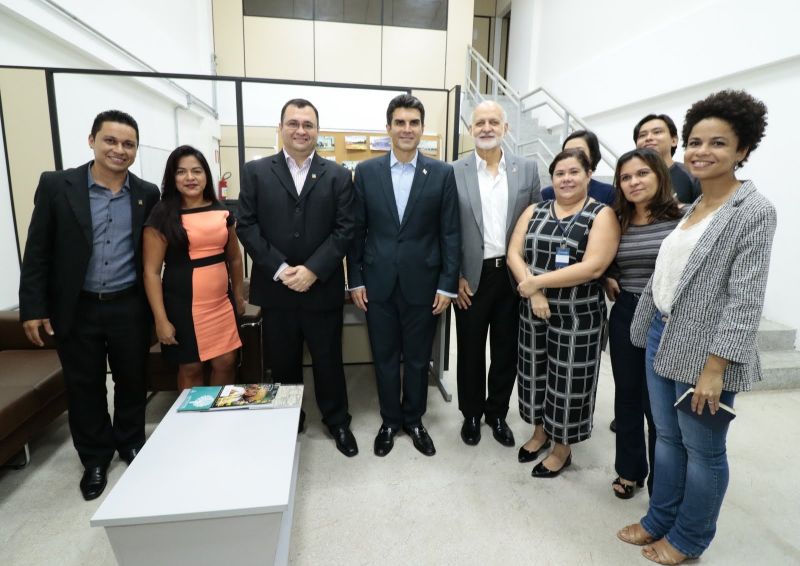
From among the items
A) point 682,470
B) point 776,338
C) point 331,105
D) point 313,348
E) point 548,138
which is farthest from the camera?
point 548,138

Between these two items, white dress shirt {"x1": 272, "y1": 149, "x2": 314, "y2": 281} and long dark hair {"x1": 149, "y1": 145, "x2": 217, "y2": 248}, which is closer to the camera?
long dark hair {"x1": 149, "y1": 145, "x2": 217, "y2": 248}

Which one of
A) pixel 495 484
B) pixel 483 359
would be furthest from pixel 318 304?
pixel 495 484

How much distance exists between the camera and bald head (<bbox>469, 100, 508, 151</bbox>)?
2072 millimetres

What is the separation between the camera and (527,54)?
761cm

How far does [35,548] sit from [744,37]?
5564mm

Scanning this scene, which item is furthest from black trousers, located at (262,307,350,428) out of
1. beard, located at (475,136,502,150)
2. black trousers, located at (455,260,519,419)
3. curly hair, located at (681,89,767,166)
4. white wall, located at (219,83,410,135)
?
white wall, located at (219,83,410,135)

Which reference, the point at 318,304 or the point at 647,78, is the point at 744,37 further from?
the point at 318,304

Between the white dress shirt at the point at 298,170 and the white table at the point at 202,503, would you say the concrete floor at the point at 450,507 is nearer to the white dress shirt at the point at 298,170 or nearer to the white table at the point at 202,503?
the white table at the point at 202,503

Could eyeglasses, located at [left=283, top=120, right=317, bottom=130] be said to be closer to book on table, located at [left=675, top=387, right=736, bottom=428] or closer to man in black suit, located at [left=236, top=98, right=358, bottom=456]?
man in black suit, located at [left=236, top=98, right=358, bottom=456]

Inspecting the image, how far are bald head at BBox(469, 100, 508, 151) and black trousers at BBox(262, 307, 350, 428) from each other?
3.55 ft

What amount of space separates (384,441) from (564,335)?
1.08 meters

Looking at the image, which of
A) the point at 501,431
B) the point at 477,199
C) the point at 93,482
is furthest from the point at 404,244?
the point at 93,482

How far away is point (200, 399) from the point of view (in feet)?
6.29

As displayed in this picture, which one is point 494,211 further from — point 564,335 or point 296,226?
point 296,226
